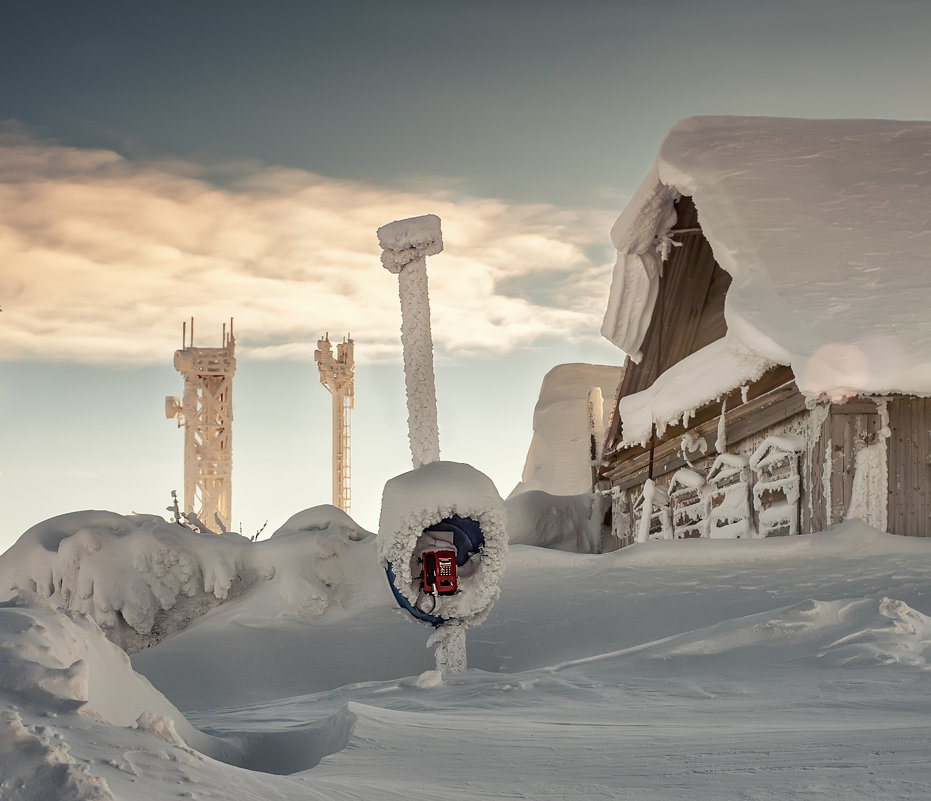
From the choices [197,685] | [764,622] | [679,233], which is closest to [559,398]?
[679,233]

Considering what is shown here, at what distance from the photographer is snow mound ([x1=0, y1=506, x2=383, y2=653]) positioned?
10680 millimetres

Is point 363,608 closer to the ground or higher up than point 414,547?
closer to the ground

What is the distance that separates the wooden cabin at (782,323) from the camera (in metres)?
9.72

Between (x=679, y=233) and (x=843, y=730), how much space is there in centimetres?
1050

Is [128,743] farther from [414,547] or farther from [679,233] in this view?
[679,233]

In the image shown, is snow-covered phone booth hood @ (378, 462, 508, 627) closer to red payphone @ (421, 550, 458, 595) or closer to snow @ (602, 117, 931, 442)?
red payphone @ (421, 550, 458, 595)

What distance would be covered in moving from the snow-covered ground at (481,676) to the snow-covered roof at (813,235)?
1.68 meters

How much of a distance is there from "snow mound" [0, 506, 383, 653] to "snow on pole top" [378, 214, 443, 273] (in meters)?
3.97

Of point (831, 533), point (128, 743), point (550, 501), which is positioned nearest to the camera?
point (128, 743)

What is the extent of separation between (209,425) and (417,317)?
20.1 m

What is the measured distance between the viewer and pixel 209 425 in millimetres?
27281

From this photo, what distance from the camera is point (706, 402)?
11961 millimetres

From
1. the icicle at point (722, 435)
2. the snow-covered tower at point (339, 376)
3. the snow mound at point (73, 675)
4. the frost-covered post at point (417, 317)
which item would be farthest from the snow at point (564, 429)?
the snow mound at point (73, 675)

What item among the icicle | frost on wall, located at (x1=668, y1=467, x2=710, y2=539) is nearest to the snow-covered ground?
the icicle
